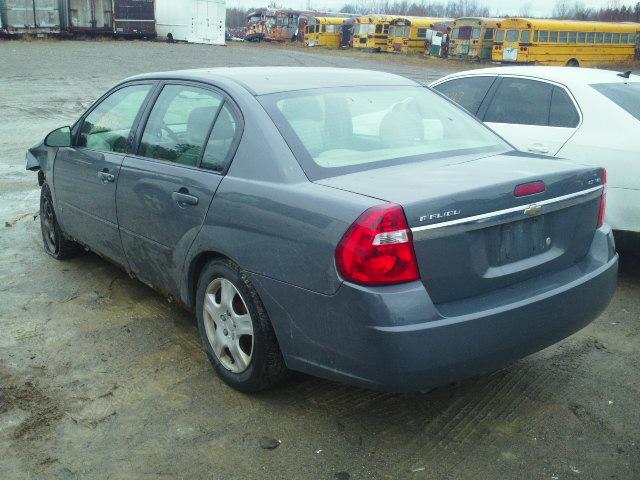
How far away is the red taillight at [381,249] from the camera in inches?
111

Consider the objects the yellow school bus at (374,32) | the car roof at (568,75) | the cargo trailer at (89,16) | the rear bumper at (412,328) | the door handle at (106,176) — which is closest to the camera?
the rear bumper at (412,328)

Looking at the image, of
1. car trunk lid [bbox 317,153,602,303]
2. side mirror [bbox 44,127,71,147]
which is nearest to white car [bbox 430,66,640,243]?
car trunk lid [bbox 317,153,602,303]

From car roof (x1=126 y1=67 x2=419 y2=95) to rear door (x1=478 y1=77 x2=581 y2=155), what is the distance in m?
1.70

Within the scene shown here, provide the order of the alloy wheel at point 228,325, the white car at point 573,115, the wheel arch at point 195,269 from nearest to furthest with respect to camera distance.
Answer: the alloy wheel at point 228,325 → the wheel arch at point 195,269 → the white car at point 573,115

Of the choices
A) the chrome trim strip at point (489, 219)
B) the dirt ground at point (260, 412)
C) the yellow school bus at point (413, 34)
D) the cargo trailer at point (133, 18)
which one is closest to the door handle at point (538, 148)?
the dirt ground at point (260, 412)

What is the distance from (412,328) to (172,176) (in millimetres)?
1770

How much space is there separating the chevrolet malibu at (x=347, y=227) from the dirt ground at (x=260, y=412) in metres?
0.31

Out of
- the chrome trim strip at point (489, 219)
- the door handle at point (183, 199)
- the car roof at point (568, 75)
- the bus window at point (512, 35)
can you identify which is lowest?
the door handle at point (183, 199)

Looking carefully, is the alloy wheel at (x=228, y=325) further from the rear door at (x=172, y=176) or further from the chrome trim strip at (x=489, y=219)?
the chrome trim strip at (x=489, y=219)

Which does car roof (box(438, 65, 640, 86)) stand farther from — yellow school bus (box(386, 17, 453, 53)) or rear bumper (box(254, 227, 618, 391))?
yellow school bus (box(386, 17, 453, 53))

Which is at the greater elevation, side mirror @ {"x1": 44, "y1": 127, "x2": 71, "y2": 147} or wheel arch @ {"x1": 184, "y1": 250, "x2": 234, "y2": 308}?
side mirror @ {"x1": 44, "y1": 127, "x2": 71, "y2": 147}

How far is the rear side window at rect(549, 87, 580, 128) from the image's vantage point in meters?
5.65

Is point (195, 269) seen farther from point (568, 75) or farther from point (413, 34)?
point (413, 34)

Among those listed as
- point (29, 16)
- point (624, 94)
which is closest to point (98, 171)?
point (624, 94)
